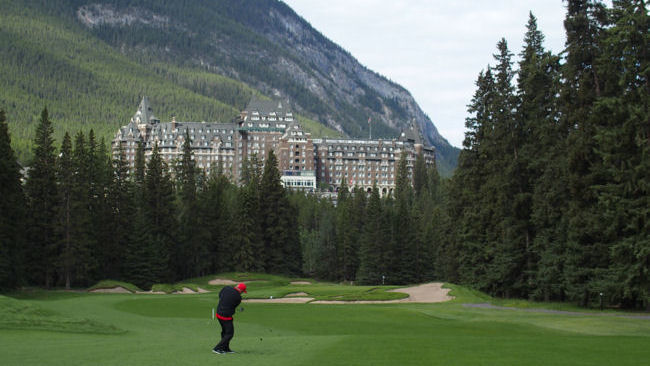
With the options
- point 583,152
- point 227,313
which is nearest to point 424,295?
point 583,152

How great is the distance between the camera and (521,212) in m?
63.7

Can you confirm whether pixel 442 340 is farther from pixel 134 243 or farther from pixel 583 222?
pixel 134 243

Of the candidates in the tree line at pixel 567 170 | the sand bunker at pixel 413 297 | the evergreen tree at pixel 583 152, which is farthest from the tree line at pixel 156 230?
the evergreen tree at pixel 583 152

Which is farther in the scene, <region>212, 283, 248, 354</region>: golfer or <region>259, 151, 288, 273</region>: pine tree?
<region>259, 151, 288, 273</region>: pine tree

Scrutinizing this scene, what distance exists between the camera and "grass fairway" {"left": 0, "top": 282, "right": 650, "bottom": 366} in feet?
71.1

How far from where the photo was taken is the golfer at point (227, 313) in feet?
76.2

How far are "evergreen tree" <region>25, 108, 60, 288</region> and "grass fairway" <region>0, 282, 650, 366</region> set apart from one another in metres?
33.0

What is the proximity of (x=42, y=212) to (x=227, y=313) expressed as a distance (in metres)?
62.0

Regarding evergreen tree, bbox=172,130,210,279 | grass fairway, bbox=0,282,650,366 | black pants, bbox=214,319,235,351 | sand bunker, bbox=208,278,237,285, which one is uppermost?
evergreen tree, bbox=172,130,210,279

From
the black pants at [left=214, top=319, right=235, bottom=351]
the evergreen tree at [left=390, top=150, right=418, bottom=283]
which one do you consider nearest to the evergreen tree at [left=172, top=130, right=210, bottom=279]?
the evergreen tree at [left=390, top=150, right=418, bottom=283]

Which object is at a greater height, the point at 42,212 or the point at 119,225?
the point at 42,212

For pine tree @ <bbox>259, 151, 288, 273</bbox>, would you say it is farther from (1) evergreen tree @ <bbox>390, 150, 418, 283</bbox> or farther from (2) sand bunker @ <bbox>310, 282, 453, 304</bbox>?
(2) sand bunker @ <bbox>310, 282, 453, 304</bbox>

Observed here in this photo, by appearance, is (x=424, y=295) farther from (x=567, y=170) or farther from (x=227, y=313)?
(x=227, y=313)

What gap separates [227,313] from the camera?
24016 mm
